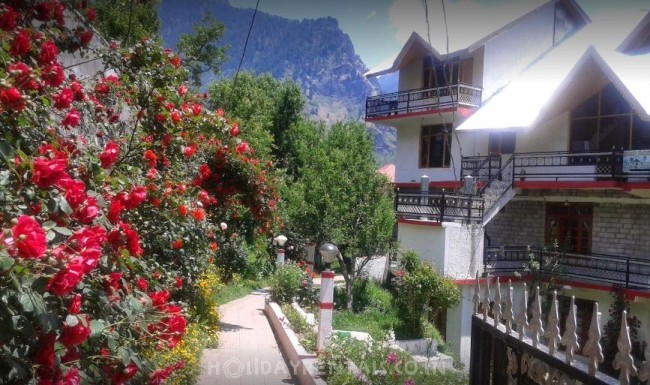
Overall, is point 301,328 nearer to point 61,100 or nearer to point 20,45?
point 61,100

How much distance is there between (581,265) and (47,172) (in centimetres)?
1631

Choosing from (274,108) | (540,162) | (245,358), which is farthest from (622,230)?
(274,108)

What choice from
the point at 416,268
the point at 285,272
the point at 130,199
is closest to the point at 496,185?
the point at 416,268

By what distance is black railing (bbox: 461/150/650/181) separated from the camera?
14.6m

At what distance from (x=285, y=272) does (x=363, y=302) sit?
205 inches

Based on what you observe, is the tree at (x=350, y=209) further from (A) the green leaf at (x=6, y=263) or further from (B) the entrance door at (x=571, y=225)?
(A) the green leaf at (x=6, y=263)

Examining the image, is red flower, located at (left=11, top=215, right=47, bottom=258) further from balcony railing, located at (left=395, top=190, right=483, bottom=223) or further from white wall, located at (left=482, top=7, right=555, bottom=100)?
white wall, located at (left=482, top=7, right=555, bottom=100)

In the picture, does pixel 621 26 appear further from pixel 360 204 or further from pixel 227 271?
pixel 227 271

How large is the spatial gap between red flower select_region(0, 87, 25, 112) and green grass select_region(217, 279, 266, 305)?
40.0 feet

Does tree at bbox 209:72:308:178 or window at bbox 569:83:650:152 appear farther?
tree at bbox 209:72:308:178

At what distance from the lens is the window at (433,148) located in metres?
19.9

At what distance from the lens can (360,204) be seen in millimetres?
17703

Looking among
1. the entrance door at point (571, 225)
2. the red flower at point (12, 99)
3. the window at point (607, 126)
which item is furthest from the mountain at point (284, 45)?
the entrance door at point (571, 225)

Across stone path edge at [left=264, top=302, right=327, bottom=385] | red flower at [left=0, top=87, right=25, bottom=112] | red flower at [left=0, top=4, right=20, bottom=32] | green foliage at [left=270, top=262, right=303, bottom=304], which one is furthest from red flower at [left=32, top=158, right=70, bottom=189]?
green foliage at [left=270, top=262, right=303, bottom=304]
